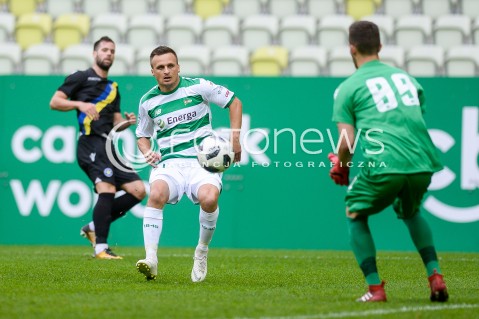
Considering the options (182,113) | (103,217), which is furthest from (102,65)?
(182,113)

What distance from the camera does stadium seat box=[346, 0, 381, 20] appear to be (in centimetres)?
1689

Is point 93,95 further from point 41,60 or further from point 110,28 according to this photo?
point 110,28

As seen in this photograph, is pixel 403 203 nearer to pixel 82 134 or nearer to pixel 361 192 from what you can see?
pixel 361 192

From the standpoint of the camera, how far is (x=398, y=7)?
16.9 m

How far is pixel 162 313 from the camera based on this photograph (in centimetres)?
584

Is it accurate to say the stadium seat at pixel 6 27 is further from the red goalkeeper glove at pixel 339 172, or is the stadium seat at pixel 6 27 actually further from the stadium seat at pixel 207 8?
the red goalkeeper glove at pixel 339 172

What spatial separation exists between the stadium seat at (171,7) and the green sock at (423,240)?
11153 mm

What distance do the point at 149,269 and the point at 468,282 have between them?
110 inches

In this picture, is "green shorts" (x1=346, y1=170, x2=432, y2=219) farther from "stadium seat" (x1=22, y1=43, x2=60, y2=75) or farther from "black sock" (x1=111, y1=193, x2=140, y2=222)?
"stadium seat" (x1=22, y1=43, x2=60, y2=75)

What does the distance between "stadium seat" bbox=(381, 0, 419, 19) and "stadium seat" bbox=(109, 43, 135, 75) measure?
460cm

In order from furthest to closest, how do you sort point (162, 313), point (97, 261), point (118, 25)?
point (118, 25), point (97, 261), point (162, 313)

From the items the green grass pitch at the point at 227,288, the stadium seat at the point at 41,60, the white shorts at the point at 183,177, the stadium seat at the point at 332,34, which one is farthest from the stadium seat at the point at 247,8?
the white shorts at the point at 183,177

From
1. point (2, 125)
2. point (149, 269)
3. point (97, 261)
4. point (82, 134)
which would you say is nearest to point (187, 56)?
point (2, 125)

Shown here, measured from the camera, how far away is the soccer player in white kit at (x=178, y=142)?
818cm
